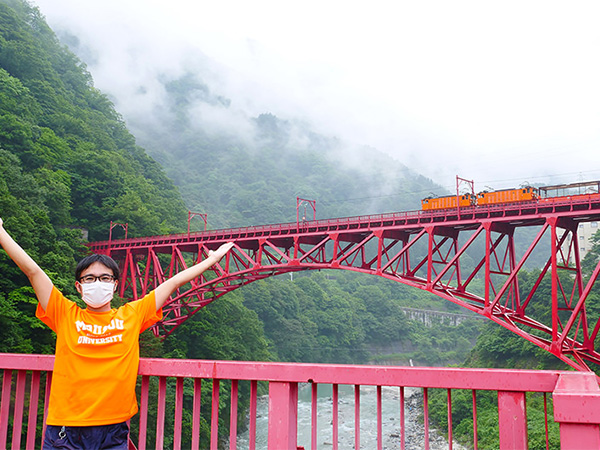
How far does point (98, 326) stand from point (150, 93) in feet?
511

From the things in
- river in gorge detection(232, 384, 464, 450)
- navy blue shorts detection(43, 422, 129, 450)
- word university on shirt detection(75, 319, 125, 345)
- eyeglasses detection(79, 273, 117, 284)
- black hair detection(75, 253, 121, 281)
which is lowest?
river in gorge detection(232, 384, 464, 450)

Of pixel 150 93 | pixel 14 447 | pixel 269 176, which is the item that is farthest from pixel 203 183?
pixel 14 447

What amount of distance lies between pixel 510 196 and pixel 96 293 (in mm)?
19268

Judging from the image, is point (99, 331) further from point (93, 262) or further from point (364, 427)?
point (364, 427)

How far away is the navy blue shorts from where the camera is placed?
2.68 metres

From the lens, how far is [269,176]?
127 m

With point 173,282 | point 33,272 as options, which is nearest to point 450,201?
point 173,282

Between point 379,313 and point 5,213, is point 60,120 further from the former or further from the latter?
point 379,313

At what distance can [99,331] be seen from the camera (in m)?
2.83

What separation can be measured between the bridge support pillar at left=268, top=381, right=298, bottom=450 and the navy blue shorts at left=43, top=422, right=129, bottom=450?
83 cm

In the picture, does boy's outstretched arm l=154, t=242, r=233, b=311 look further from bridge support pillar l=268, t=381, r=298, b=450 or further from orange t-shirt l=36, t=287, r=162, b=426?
bridge support pillar l=268, t=381, r=298, b=450

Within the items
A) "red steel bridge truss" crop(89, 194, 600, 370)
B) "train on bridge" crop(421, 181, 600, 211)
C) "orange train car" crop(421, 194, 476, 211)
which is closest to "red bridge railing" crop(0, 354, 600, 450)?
"red steel bridge truss" crop(89, 194, 600, 370)

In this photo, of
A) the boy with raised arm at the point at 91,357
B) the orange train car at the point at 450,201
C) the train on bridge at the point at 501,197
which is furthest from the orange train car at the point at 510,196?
the boy with raised arm at the point at 91,357

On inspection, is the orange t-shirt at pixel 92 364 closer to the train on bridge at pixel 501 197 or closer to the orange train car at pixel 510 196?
the train on bridge at pixel 501 197
